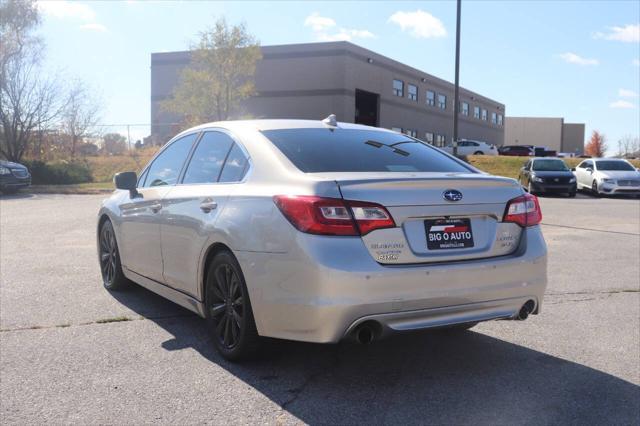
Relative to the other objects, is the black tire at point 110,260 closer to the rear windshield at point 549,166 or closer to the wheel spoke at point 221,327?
the wheel spoke at point 221,327

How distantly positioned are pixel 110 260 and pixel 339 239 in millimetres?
3777

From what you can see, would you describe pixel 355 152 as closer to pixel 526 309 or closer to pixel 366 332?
pixel 366 332

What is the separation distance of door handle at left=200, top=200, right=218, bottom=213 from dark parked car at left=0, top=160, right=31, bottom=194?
68.8 feet

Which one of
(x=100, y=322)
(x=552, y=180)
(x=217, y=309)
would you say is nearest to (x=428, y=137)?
(x=552, y=180)

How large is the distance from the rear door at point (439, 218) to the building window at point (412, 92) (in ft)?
175

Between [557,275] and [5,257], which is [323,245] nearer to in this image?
[557,275]

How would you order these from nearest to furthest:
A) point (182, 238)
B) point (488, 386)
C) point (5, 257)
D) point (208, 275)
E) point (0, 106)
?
point (488, 386)
point (208, 275)
point (182, 238)
point (5, 257)
point (0, 106)

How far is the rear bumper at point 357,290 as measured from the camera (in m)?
3.61

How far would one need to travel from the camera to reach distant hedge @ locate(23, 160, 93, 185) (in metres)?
31.5

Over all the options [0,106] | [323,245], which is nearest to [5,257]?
[323,245]

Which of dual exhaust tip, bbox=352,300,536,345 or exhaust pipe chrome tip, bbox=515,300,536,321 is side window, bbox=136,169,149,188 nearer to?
dual exhaust tip, bbox=352,300,536,345

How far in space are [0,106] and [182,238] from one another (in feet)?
103

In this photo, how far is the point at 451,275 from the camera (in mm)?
3846

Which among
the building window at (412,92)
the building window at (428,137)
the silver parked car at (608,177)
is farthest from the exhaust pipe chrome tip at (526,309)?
the building window at (428,137)
